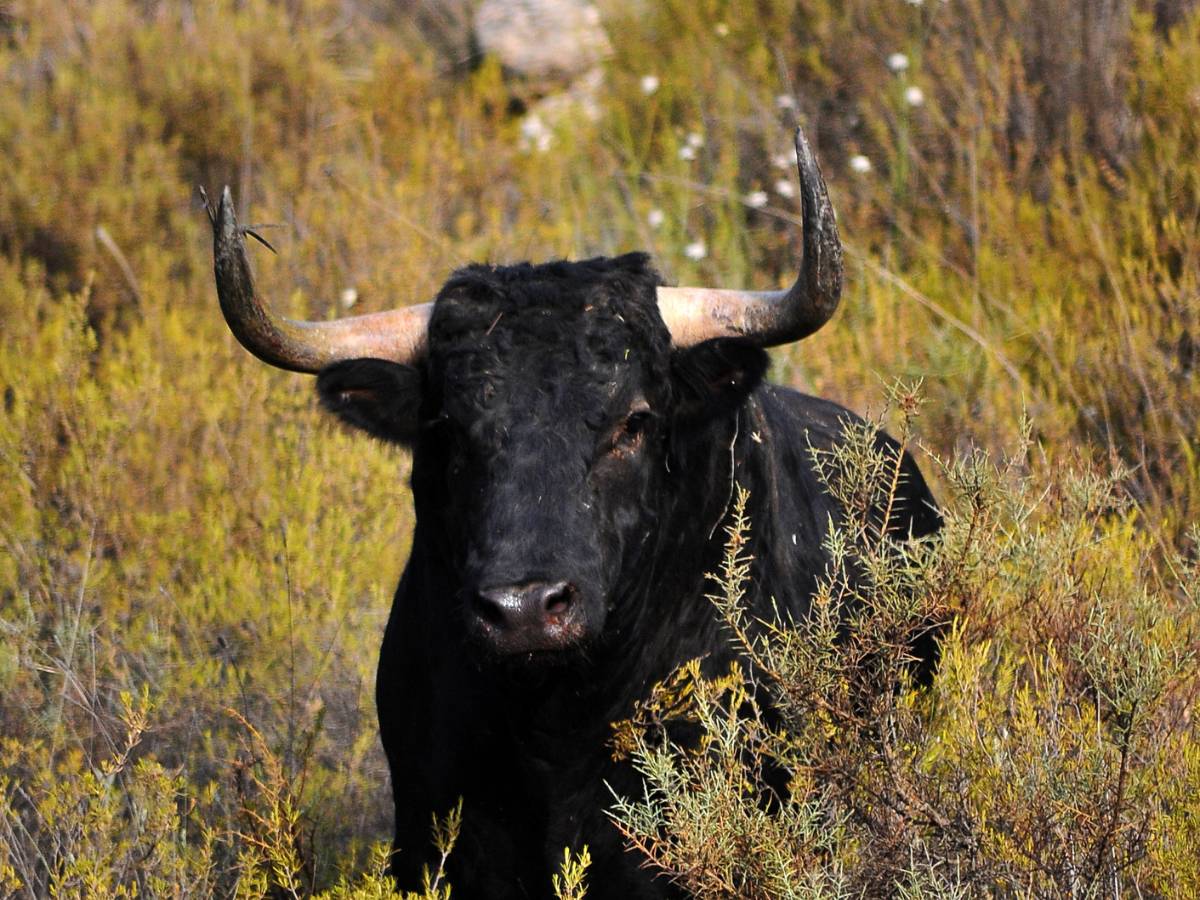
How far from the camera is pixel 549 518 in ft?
12.1

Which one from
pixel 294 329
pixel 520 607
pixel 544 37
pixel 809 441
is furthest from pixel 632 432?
pixel 544 37

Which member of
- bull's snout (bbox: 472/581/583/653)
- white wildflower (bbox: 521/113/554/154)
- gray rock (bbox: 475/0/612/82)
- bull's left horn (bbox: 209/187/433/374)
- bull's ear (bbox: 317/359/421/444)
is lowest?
white wildflower (bbox: 521/113/554/154)

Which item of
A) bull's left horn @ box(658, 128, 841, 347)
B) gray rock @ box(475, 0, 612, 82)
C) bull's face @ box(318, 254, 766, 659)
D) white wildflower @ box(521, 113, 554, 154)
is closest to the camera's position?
bull's face @ box(318, 254, 766, 659)

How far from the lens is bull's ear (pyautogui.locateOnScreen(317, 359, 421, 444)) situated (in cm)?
428

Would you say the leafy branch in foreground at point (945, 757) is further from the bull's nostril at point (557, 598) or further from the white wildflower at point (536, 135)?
the white wildflower at point (536, 135)

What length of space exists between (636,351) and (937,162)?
483cm

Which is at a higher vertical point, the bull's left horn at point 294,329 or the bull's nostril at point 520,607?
the bull's left horn at point 294,329

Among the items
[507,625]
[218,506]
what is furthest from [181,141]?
[507,625]

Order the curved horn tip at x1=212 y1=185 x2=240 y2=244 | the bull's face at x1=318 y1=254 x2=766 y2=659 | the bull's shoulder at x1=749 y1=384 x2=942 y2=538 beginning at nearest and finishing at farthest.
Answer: the bull's face at x1=318 y1=254 x2=766 y2=659 < the curved horn tip at x1=212 y1=185 x2=240 y2=244 < the bull's shoulder at x1=749 y1=384 x2=942 y2=538

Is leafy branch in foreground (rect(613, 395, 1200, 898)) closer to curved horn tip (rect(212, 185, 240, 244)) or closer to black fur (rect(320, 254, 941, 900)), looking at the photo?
black fur (rect(320, 254, 941, 900))

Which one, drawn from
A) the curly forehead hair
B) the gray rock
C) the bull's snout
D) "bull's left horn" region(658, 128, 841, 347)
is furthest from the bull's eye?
the gray rock

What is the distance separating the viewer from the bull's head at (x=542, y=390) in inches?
143

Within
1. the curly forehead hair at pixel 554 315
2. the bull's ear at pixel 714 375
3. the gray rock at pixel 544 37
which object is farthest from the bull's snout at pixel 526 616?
the gray rock at pixel 544 37

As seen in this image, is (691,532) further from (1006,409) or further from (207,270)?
A: (207,270)
